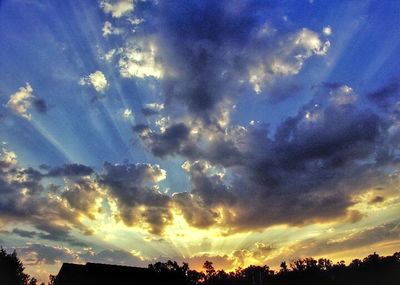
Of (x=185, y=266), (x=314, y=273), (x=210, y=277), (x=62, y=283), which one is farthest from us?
(x=210, y=277)

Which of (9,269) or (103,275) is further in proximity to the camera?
(9,269)

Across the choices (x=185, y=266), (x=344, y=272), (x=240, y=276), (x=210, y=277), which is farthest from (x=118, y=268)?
(x=240, y=276)

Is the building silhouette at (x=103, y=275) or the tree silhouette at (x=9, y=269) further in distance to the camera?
the tree silhouette at (x=9, y=269)

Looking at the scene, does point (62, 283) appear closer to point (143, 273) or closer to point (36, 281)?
point (143, 273)

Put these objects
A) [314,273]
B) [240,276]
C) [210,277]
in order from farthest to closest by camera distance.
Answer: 1. [240,276]
2. [210,277]
3. [314,273]

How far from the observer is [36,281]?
370ft

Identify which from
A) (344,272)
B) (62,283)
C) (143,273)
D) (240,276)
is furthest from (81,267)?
(240,276)

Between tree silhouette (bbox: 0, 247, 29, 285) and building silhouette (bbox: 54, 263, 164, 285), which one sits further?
tree silhouette (bbox: 0, 247, 29, 285)

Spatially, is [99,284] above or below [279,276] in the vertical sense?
below

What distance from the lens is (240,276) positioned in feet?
478

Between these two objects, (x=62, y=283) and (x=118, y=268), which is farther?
(x=118, y=268)

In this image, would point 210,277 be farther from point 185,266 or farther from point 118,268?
point 118,268

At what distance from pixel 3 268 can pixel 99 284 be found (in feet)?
90.6

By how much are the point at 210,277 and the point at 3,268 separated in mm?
81026
